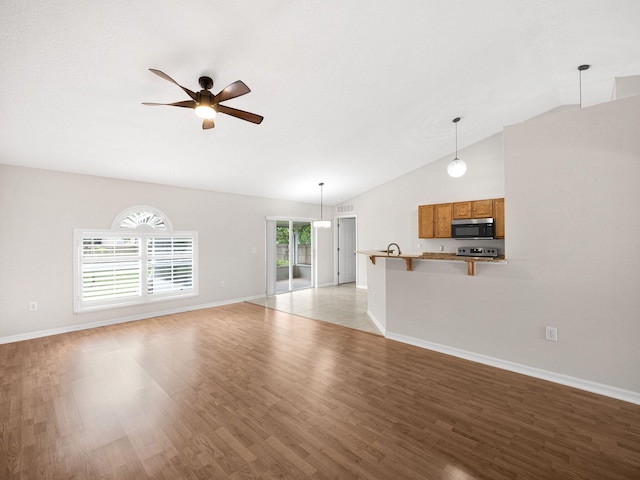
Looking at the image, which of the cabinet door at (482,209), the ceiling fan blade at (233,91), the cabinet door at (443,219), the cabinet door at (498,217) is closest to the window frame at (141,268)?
the ceiling fan blade at (233,91)

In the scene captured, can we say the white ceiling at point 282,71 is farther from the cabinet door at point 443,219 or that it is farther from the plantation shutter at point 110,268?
the cabinet door at point 443,219

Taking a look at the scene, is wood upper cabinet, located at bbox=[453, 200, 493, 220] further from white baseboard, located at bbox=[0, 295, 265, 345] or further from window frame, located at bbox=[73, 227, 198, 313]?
window frame, located at bbox=[73, 227, 198, 313]

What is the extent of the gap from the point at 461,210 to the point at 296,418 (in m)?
5.28

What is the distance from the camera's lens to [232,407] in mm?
2467

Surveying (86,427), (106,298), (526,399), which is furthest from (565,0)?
(106,298)

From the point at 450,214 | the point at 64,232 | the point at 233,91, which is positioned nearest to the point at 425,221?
the point at 450,214

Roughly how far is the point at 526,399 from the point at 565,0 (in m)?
3.70

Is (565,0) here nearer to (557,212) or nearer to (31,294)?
(557,212)

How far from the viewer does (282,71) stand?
3.05 m

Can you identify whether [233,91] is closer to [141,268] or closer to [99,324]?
[141,268]

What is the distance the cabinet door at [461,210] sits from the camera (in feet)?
19.1

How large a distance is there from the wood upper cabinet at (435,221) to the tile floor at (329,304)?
7.25 feet

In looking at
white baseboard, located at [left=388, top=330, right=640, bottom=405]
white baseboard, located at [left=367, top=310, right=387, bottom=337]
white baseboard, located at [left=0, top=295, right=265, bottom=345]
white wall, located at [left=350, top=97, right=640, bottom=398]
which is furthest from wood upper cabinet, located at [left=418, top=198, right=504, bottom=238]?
white baseboard, located at [left=0, top=295, right=265, bottom=345]

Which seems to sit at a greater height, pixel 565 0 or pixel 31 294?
pixel 565 0
